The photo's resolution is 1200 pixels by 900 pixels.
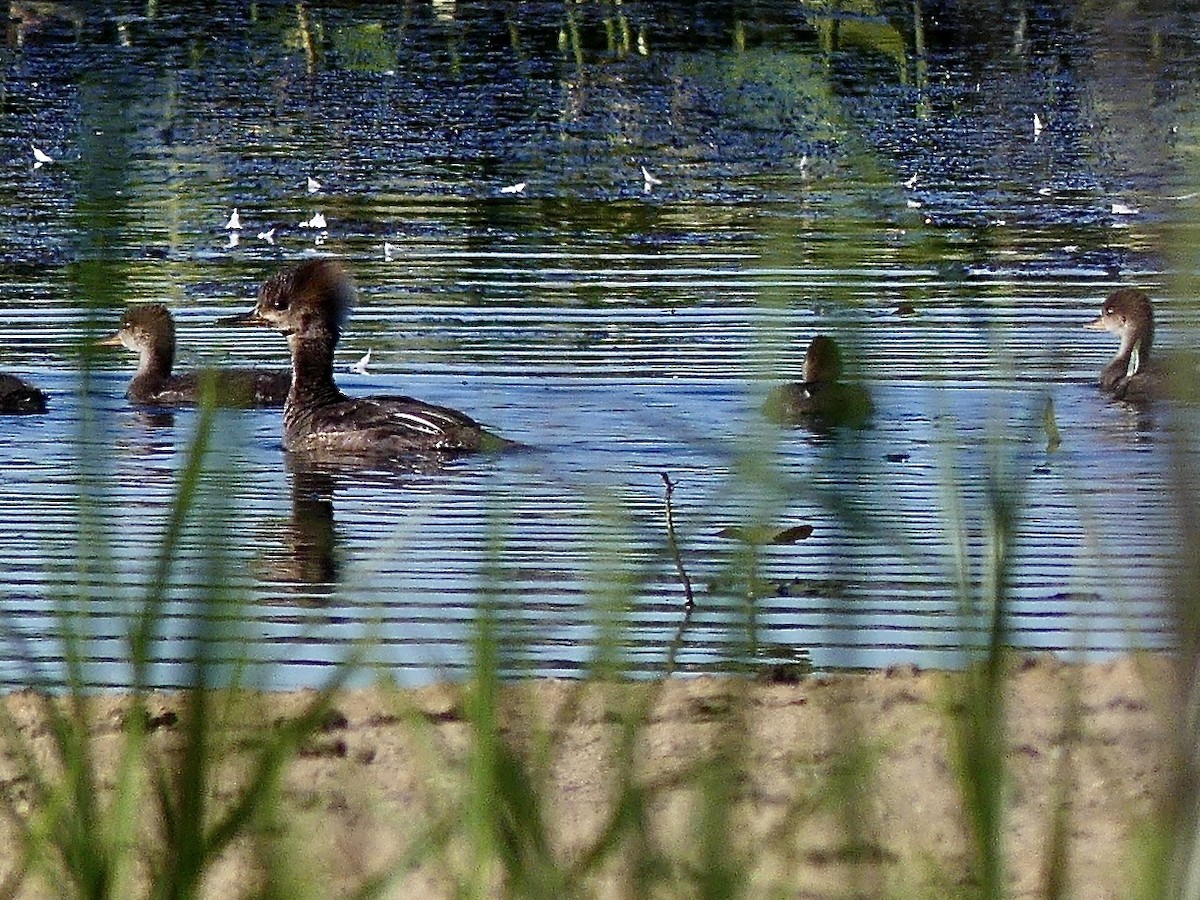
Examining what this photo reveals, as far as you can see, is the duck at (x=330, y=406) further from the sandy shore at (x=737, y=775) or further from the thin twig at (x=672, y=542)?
the sandy shore at (x=737, y=775)

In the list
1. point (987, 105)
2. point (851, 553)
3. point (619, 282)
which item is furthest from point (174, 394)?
point (987, 105)

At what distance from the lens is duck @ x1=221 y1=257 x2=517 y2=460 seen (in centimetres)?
1025

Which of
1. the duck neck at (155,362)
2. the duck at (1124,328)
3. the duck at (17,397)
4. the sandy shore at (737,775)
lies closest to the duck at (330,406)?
the duck neck at (155,362)

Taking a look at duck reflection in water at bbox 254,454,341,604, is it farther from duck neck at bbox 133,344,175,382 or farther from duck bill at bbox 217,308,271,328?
duck neck at bbox 133,344,175,382

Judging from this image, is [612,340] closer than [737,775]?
No

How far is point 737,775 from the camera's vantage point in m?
2.37

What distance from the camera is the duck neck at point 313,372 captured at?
36.7 feet

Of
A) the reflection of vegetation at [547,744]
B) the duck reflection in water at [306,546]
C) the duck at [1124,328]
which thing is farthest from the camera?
the duck at [1124,328]

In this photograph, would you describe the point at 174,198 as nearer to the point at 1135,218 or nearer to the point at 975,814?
the point at 1135,218

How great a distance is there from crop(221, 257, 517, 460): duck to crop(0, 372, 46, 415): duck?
1.09 m

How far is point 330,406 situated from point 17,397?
133 centimetres

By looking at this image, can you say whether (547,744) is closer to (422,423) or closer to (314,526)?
(314,526)

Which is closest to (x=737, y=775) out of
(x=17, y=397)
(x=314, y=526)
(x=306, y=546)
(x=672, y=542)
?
(x=672, y=542)

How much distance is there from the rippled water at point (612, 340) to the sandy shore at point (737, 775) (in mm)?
132
